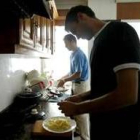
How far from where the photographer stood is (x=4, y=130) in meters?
1.27

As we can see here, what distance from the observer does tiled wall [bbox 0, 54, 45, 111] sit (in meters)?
1.70

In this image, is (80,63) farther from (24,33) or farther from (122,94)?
(122,94)

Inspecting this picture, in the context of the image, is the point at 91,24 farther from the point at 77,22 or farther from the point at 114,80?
the point at 114,80

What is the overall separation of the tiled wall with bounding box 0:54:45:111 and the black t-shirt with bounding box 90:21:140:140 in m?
0.84

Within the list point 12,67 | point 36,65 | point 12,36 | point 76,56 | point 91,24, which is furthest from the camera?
point 36,65

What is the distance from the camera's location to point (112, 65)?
3.31ft

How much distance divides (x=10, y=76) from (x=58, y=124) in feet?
2.55

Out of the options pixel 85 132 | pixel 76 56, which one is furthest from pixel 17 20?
pixel 85 132

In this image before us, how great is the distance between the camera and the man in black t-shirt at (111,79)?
93 centimetres

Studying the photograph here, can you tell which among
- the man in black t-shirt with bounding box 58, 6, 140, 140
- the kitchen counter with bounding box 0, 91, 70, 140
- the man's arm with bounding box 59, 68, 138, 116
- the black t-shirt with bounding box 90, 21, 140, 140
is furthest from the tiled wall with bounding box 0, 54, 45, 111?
the man's arm with bounding box 59, 68, 138, 116

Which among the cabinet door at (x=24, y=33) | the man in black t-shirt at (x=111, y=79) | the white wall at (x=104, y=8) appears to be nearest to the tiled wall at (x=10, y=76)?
the cabinet door at (x=24, y=33)

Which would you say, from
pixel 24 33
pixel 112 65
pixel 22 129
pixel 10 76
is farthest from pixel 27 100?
pixel 112 65

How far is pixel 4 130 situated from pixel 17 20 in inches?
25.5

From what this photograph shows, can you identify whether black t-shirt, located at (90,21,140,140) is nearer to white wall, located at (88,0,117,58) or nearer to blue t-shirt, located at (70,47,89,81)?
blue t-shirt, located at (70,47,89,81)
